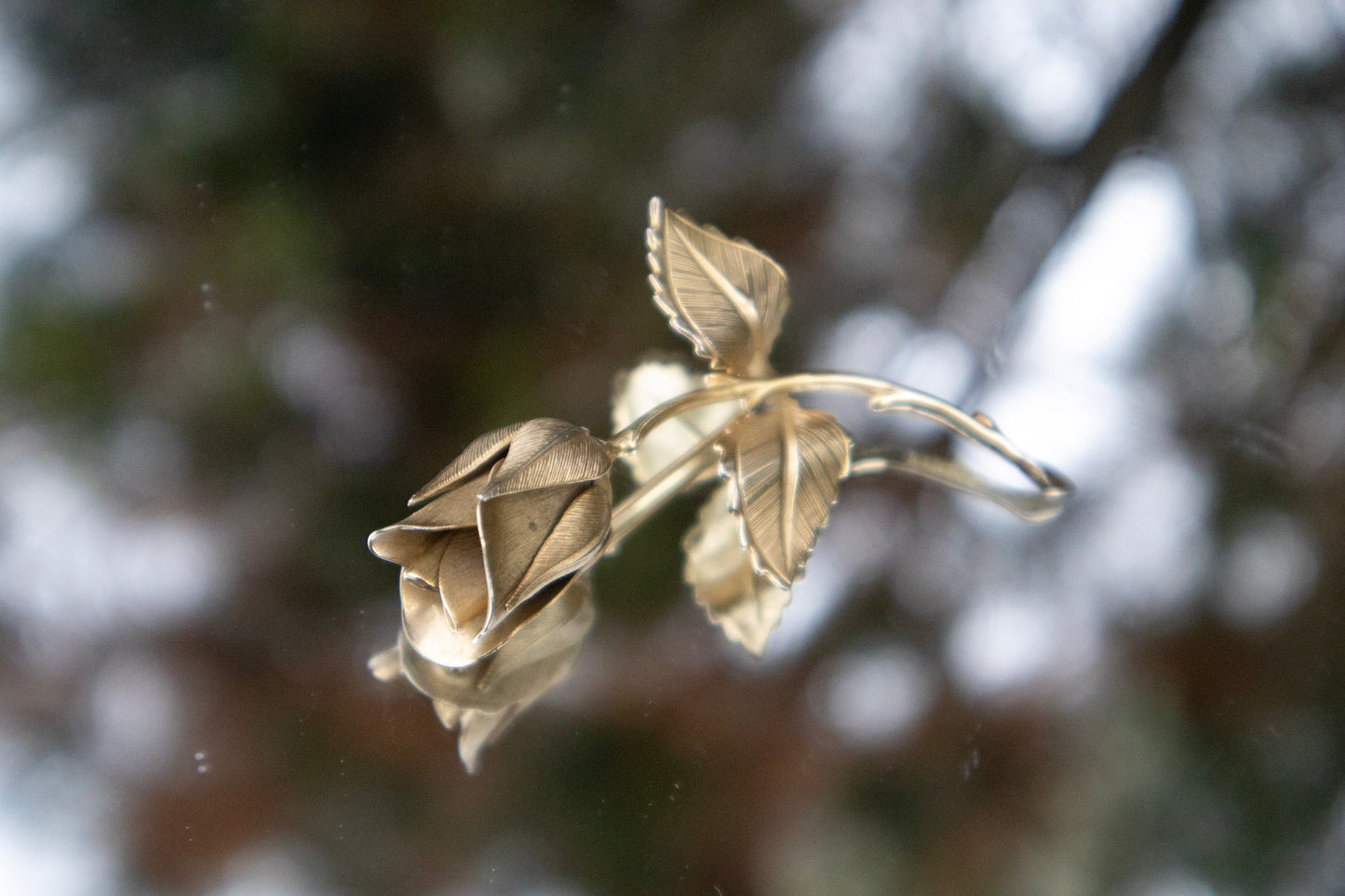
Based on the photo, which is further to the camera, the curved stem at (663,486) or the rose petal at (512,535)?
the curved stem at (663,486)

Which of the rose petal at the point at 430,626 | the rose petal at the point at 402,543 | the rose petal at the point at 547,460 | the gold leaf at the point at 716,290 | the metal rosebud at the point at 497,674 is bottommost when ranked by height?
the metal rosebud at the point at 497,674

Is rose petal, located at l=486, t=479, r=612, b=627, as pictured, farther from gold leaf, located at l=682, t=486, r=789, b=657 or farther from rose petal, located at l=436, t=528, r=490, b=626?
gold leaf, located at l=682, t=486, r=789, b=657

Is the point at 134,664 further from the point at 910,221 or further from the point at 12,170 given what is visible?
the point at 910,221

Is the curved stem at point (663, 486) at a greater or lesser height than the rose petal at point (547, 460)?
lesser

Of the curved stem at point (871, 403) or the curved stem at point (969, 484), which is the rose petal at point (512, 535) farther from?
the curved stem at point (969, 484)

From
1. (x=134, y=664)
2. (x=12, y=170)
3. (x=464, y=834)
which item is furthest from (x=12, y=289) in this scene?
(x=464, y=834)

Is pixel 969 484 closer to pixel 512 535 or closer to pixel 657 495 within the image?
pixel 657 495

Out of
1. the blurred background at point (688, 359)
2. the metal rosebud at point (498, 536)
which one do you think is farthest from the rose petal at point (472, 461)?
the blurred background at point (688, 359)

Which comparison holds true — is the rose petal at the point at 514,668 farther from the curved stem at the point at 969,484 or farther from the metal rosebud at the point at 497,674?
the curved stem at the point at 969,484

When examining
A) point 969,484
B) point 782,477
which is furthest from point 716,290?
point 969,484
